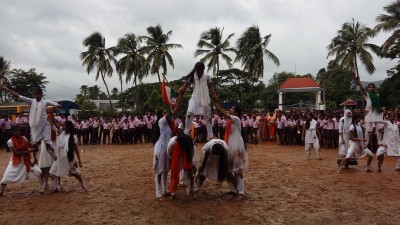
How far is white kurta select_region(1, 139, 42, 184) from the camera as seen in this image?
8281 millimetres

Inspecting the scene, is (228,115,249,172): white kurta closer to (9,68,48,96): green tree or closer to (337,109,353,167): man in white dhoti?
(337,109,353,167): man in white dhoti

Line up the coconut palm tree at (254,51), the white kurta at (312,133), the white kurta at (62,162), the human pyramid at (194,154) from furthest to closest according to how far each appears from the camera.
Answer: the coconut palm tree at (254,51) → the white kurta at (312,133) → the white kurta at (62,162) → the human pyramid at (194,154)

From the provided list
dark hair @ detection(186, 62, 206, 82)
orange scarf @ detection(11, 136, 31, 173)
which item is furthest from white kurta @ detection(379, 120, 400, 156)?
orange scarf @ detection(11, 136, 31, 173)

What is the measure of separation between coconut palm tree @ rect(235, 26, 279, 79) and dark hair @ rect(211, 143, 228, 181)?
29261 mm

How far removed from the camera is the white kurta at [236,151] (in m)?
7.84

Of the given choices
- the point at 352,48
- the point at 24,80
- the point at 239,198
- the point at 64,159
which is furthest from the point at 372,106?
the point at 24,80

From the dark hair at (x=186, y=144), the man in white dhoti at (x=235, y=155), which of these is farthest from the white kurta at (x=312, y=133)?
the dark hair at (x=186, y=144)

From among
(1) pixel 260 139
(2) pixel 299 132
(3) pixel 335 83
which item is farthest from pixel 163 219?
(3) pixel 335 83

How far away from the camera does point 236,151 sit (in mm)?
7891

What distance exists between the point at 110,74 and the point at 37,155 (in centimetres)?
3283

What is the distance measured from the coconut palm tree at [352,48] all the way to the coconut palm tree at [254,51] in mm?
7212

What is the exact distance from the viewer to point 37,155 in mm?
9219

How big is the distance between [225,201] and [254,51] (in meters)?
29.9

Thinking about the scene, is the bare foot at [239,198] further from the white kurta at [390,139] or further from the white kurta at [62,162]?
the white kurta at [390,139]
